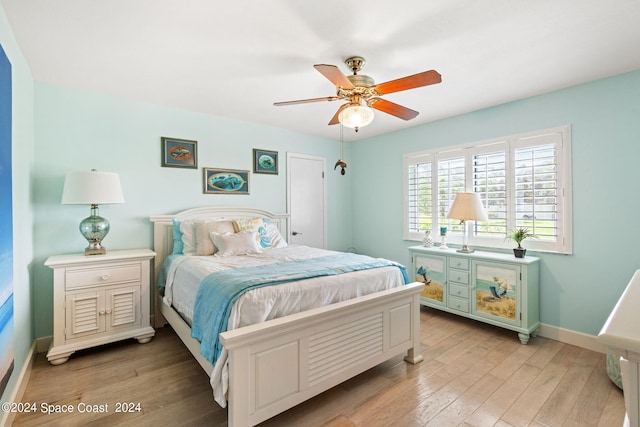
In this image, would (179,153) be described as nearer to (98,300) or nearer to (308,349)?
(98,300)

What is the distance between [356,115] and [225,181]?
224cm

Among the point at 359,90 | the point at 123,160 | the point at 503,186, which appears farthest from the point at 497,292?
the point at 123,160

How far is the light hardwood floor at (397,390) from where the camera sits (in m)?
1.86

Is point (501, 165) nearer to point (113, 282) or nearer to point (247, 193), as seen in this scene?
point (247, 193)

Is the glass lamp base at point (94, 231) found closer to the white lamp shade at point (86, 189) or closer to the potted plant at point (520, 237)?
the white lamp shade at point (86, 189)

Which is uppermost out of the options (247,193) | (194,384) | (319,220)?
(247,193)

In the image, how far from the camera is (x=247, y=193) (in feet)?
13.4

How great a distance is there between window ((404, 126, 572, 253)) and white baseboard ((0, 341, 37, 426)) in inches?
161

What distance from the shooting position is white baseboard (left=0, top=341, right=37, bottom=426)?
1.70m

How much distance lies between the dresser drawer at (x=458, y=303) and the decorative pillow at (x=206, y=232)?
8.44 ft

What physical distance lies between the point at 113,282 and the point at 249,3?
2554 millimetres

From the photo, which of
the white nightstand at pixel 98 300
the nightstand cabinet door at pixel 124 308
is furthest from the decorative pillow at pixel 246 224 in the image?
the nightstand cabinet door at pixel 124 308

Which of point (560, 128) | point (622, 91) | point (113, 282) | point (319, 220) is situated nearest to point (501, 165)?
point (560, 128)

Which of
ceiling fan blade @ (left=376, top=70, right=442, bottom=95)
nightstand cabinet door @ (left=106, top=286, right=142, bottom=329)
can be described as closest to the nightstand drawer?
nightstand cabinet door @ (left=106, top=286, right=142, bottom=329)
